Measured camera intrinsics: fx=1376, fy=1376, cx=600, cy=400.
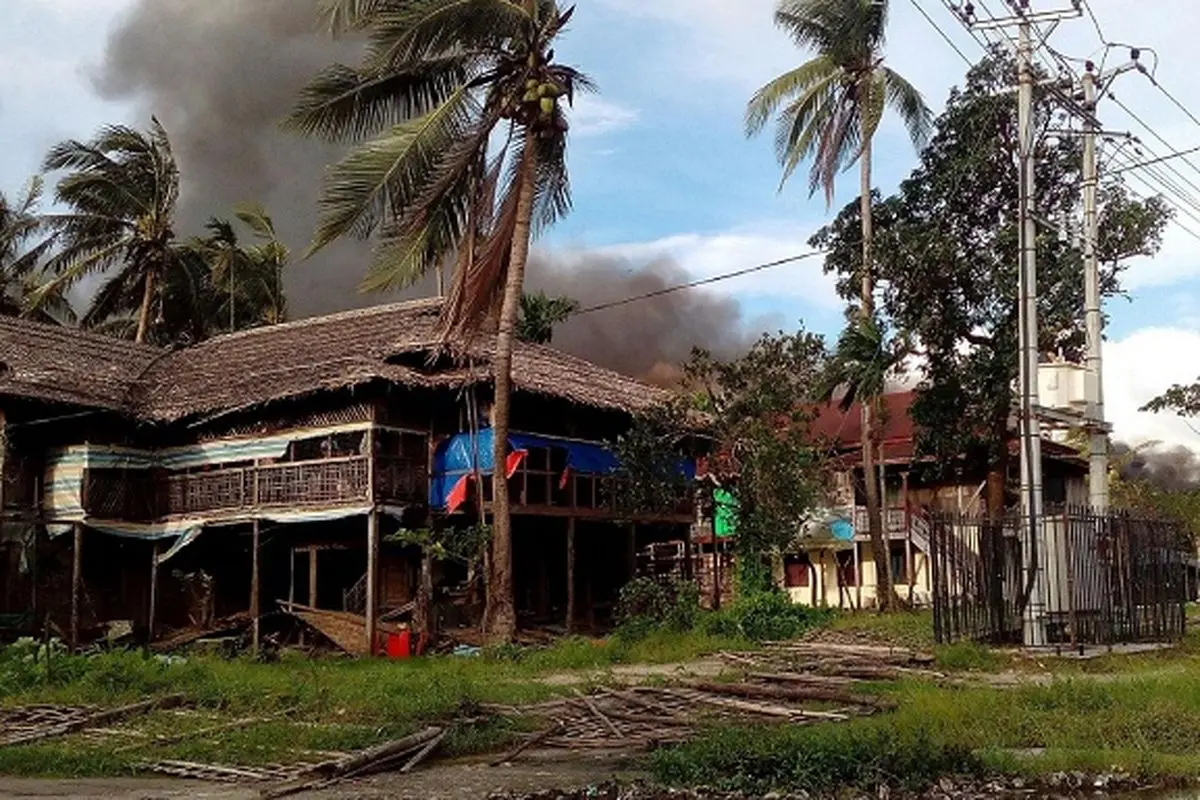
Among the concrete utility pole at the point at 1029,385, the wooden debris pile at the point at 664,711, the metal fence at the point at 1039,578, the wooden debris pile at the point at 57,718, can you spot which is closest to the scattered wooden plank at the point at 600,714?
the wooden debris pile at the point at 664,711

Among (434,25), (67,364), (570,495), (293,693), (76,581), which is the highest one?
(434,25)

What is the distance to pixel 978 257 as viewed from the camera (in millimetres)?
27109

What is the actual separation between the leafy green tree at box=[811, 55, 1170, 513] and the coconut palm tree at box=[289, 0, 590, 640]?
8.01 m

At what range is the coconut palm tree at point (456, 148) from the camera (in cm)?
2097

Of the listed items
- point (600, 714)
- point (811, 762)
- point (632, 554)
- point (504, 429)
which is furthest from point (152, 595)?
point (811, 762)

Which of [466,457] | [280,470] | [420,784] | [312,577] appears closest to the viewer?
[420,784]

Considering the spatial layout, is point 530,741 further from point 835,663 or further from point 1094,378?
point 1094,378

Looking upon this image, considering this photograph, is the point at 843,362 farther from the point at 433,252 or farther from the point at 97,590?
the point at 97,590

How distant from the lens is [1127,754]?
10.2m

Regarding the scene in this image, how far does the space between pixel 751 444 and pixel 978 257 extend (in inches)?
253

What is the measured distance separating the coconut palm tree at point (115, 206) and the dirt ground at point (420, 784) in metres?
25.4

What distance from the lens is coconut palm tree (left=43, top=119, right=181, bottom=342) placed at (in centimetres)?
3422

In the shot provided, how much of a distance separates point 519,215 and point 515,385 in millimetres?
4953

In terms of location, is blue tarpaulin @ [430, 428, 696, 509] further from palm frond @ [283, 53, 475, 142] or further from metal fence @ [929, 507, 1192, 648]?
metal fence @ [929, 507, 1192, 648]
